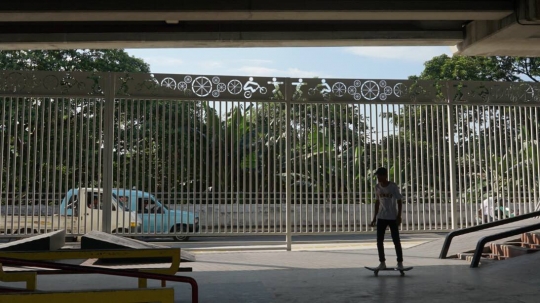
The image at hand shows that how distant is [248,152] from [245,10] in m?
3.59

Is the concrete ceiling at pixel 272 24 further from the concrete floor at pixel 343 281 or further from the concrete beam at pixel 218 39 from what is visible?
the concrete floor at pixel 343 281

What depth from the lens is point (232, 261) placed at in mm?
10164

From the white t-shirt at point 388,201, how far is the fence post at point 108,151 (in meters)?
5.67

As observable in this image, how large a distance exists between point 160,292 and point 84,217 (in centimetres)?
851

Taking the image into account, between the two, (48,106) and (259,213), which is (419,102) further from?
(48,106)

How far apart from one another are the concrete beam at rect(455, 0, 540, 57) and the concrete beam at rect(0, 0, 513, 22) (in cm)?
30

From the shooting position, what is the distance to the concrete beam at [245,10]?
9.16m

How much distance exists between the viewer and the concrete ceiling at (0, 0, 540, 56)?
927 cm

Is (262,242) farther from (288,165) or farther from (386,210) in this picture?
(386,210)

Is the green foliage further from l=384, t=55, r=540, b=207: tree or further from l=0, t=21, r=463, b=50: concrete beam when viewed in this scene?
l=384, t=55, r=540, b=207: tree

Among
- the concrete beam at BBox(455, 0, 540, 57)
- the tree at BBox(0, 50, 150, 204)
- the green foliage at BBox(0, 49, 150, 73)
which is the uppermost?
the green foliage at BBox(0, 49, 150, 73)

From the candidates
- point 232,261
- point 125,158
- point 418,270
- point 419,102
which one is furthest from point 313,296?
point 419,102

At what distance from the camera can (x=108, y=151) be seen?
11.4 m

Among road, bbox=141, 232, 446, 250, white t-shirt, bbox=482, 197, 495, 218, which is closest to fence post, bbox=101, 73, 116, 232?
road, bbox=141, 232, 446, 250
